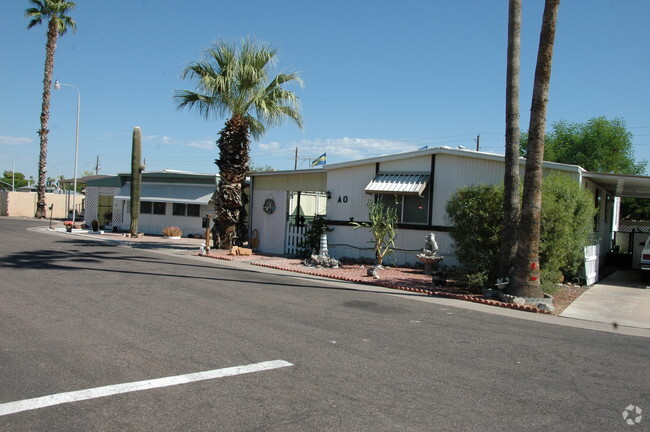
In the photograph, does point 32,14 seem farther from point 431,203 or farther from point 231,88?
point 431,203

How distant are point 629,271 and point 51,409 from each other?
19.0m

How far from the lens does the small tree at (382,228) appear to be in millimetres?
16094

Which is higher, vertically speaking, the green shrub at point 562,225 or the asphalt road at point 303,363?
the green shrub at point 562,225

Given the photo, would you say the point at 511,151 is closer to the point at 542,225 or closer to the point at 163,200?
the point at 542,225

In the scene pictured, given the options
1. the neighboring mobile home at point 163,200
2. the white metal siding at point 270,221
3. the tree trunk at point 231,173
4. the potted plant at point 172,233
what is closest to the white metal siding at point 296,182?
the white metal siding at point 270,221

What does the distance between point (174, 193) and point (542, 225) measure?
21.9 meters

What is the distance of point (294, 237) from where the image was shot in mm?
20562

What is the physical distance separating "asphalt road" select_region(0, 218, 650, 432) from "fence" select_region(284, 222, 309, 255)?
30.1 ft

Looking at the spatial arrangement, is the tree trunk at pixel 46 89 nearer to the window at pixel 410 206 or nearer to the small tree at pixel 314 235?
the small tree at pixel 314 235

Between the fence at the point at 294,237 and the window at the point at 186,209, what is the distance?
33.1 feet

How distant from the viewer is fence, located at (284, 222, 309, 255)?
66.6 ft

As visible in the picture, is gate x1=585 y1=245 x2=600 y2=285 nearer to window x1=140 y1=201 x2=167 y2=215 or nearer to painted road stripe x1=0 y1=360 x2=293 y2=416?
painted road stripe x1=0 y1=360 x2=293 y2=416

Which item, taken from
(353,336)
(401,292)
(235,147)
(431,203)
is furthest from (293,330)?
(235,147)

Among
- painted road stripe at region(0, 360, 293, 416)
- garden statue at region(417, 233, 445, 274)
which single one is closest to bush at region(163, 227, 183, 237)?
garden statue at region(417, 233, 445, 274)
